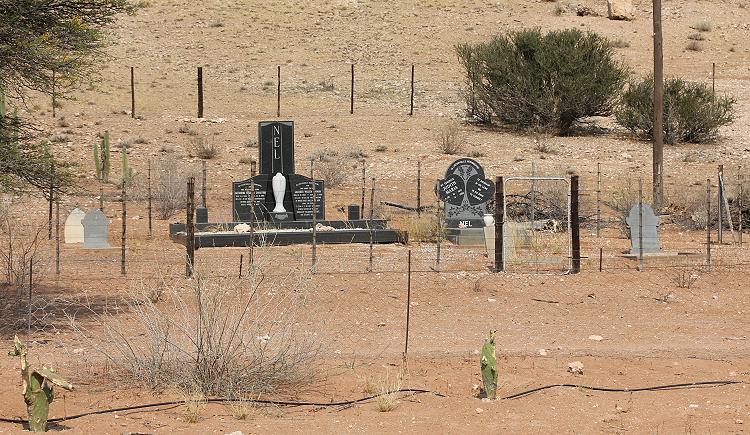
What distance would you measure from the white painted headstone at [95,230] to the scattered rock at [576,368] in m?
9.19

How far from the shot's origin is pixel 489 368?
11.2 metres

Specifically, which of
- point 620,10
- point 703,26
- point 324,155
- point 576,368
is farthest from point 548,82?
point 576,368

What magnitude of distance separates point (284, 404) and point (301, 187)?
11.7m

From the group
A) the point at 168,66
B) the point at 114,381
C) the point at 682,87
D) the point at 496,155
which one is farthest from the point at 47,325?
the point at 168,66

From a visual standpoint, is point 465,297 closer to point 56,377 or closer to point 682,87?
point 56,377

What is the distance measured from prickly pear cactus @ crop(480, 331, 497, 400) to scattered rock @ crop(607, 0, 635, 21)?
44.2m

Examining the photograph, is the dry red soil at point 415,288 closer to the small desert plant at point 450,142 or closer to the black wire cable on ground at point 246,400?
the black wire cable on ground at point 246,400

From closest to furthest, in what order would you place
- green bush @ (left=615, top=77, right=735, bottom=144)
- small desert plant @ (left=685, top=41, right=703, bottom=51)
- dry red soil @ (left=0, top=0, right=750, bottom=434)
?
dry red soil @ (left=0, top=0, right=750, bottom=434), green bush @ (left=615, top=77, right=735, bottom=144), small desert plant @ (left=685, top=41, right=703, bottom=51)

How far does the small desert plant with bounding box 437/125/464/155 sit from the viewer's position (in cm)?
3206

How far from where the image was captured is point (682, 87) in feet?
119

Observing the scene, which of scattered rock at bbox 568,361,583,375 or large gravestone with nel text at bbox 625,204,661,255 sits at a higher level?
large gravestone with nel text at bbox 625,204,661,255

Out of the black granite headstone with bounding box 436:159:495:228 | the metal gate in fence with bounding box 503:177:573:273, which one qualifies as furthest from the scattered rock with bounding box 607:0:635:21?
the black granite headstone with bounding box 436:159:495:228

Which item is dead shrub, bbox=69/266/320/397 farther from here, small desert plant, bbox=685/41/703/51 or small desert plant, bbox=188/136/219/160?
small desert plant, bbox=685/41/703/51

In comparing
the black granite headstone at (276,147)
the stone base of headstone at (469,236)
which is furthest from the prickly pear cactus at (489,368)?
the black granite headstone at (276,147)
